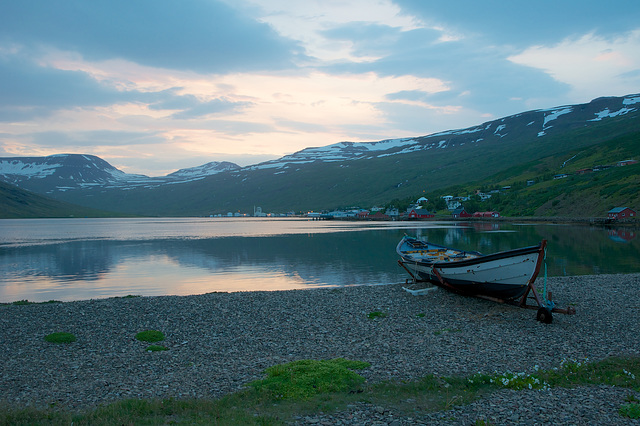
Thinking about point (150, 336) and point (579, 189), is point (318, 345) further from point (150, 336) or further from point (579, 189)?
point (579, 189)

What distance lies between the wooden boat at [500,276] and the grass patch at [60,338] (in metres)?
16.2

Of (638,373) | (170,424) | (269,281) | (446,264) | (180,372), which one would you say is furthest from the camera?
(269,281)

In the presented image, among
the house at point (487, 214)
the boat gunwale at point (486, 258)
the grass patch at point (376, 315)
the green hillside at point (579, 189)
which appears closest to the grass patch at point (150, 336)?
the grass patch at point (376, 315)

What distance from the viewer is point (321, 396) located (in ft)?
33.5

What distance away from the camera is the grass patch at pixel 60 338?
16.1 metres

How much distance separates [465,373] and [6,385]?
11.8 metres

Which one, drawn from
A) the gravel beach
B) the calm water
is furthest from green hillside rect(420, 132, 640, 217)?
the gravel beach

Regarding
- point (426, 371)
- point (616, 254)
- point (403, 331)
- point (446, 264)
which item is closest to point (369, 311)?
point (403, 331)

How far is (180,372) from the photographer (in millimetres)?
12703

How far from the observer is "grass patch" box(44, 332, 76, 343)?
16.1 metres

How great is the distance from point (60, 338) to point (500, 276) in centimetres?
1811

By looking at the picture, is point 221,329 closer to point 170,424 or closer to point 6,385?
point 6,385

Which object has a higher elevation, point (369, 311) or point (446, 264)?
point (446, 264)

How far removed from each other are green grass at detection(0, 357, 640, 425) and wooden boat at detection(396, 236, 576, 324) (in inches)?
280
